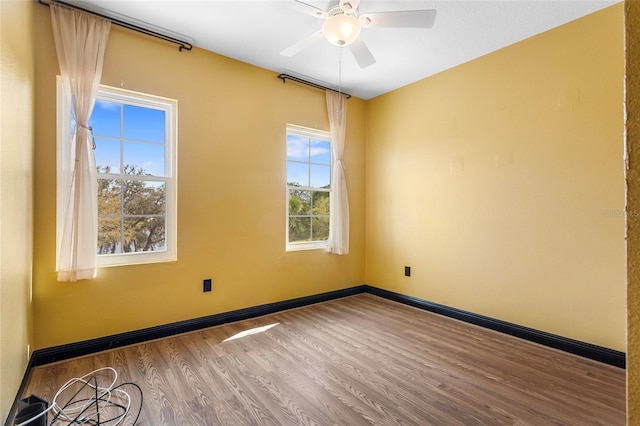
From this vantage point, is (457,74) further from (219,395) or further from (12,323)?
(12,323)

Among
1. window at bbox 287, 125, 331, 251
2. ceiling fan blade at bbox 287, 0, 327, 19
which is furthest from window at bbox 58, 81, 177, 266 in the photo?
ceiling fan blade at bbox 287, 0, 327, 19

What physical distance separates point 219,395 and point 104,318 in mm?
1312

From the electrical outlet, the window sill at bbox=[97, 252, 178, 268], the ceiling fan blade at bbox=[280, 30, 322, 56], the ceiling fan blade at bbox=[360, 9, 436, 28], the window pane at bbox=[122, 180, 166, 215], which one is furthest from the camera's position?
the electrical outlet

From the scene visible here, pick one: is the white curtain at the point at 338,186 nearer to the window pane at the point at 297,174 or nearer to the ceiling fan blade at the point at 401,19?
the window pane at the point at 297,174

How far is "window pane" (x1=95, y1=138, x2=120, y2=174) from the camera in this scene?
104 inches

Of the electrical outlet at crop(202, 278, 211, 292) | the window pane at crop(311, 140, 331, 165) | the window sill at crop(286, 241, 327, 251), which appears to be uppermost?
the window pane at crop(311, 140, 331, 165)

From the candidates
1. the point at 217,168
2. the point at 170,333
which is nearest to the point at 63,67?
the point at 217,168

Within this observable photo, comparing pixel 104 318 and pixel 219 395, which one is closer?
pixel 219 395

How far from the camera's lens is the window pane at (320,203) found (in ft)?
13.3

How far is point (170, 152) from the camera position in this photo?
2.95m

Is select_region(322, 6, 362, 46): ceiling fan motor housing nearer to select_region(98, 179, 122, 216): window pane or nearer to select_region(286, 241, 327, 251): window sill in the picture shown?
select_region(98, 179, 122, 216): window pane

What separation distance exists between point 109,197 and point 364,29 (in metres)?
2.63

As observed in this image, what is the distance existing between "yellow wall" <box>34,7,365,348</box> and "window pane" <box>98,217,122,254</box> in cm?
20

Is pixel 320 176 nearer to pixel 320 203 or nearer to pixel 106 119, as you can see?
pixel 320 203
